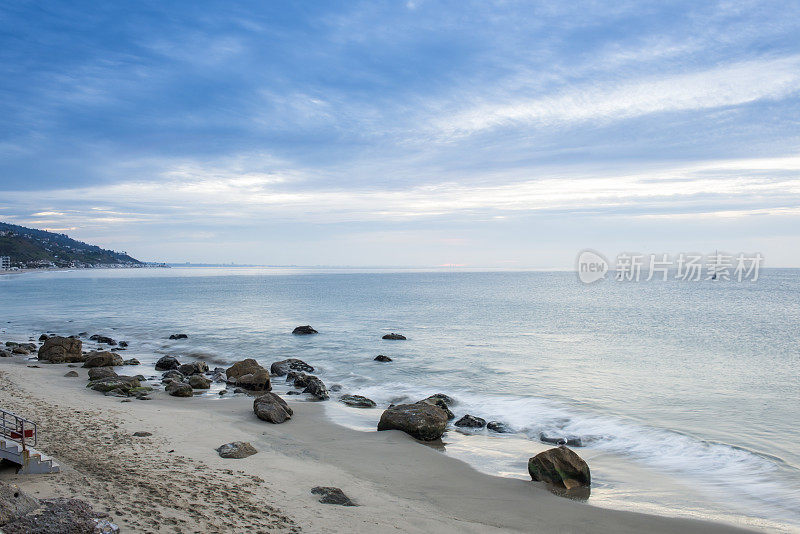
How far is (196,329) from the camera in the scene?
50688 millimetres

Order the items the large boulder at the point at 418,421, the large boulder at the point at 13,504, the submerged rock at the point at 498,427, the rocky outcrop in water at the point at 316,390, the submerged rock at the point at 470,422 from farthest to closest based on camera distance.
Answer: the rocky outcrop in water at the point at 316,390 < the submerged rock at the point at 470,422 < the submerged rock at the point at 498,427 < the large boulder at the point at 418,421 < the large boulder at the point at 13,504

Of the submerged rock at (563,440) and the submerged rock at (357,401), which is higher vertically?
the submerged rock at (563,440)

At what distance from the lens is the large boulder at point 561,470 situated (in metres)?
13.3

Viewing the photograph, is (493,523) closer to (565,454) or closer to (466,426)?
(565,454)

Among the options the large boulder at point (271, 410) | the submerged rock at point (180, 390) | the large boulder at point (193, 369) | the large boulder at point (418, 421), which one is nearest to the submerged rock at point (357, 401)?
the large boulder at point (271, 410)

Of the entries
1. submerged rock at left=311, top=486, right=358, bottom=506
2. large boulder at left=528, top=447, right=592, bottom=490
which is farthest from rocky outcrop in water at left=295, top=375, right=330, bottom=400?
large boulder at left=528, top=447, right=592, bottom=490

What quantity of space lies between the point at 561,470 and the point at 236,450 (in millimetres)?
9003

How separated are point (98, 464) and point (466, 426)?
40.4 ft

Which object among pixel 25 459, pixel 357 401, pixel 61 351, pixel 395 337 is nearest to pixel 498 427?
pixel 357 401

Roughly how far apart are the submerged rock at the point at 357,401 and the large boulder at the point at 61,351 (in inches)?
761

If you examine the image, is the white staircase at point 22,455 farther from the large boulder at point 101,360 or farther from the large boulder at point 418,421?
the large boulder at point 101,360

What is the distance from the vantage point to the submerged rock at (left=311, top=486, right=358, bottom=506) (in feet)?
37.1

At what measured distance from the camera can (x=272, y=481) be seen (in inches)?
482

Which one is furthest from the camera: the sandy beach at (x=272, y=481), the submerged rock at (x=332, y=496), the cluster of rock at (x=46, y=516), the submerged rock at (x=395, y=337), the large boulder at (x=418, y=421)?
the submerged rock at (x=395, y=337)
